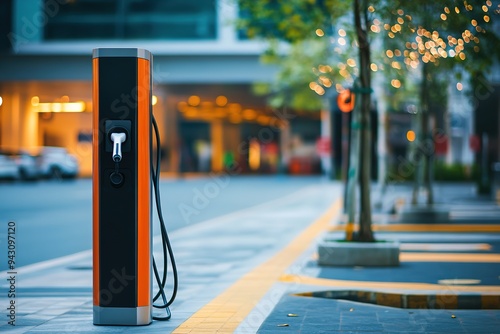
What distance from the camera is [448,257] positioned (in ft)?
42.3

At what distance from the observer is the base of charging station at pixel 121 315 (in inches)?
283

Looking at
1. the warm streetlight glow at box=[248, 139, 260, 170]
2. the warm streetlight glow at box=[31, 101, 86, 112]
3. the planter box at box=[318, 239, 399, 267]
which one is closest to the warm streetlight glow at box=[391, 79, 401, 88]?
the planter box at box=[318, 239, 399, 267]

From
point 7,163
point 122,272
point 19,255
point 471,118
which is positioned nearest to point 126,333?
point 122,272

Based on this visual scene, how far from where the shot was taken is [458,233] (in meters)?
17.2

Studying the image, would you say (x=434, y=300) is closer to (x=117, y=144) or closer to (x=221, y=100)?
(x=117, y=144)

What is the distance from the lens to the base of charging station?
718 centimetres

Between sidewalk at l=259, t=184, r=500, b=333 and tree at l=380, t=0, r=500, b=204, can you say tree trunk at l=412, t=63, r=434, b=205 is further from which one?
sidewalk at l=259, t=184, r=500, b=333

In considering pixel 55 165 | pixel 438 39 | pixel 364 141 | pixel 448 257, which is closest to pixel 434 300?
pixel 364 141

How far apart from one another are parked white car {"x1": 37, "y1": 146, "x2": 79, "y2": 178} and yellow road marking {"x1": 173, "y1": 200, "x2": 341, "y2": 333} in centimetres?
3468

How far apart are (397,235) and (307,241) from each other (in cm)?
225

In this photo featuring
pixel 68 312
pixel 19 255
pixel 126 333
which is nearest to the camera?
pixel 126 333

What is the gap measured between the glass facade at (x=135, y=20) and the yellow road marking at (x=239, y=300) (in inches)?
1361

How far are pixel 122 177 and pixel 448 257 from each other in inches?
280

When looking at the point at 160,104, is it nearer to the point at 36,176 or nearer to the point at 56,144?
the point at 56,144
